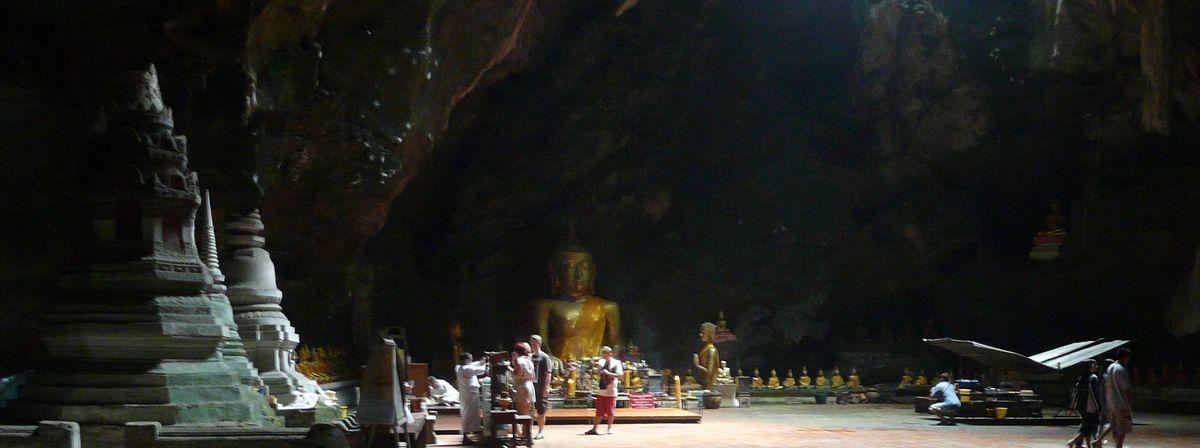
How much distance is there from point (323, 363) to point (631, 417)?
4.73 m

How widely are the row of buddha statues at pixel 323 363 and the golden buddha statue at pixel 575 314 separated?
504 cm

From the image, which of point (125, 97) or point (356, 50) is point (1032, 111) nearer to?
point (356, 50)

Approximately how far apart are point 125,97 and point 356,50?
729cm

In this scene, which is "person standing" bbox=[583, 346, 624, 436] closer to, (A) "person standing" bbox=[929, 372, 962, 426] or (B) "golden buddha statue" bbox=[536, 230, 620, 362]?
(A) "person standing" bbox=[929, 372, 962, 426]

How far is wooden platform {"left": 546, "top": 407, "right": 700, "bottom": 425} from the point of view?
16656mm

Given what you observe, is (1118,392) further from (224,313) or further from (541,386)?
(224,313)

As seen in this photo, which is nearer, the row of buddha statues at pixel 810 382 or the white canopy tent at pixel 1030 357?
the white canopy tent at pixel 1030 357

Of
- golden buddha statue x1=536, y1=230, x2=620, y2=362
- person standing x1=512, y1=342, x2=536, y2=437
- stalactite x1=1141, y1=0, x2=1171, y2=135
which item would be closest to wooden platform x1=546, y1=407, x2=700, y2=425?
person standing x1=512, y1=342, x2=536, y2=437

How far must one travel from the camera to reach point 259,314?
11.5 m

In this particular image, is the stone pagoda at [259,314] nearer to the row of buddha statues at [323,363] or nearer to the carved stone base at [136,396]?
the carved stone base at [136,396]

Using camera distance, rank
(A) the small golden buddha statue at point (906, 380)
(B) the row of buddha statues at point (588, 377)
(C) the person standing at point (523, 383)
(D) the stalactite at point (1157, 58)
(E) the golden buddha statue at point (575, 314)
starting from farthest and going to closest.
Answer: (E) the golden buddha statue at point (575, 314) < (A) the small golden buddha statue at point (906, 380) < (B) the row of buddha statues at point (588, 377) < (D) the stalactite at point (1157, 58) < (C) the person standing at point (523, 383)

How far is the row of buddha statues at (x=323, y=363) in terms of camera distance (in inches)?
667

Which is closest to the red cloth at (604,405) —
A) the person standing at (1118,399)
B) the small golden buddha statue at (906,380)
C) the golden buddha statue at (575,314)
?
the person standing at (1118,399)

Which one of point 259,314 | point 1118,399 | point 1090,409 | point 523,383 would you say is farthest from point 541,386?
point 1118,399
